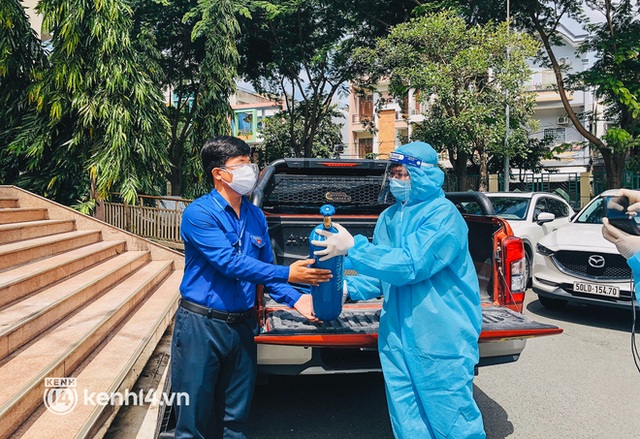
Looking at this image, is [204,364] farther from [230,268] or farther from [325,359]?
[325,359]

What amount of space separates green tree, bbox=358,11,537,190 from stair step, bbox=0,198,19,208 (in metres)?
9.14

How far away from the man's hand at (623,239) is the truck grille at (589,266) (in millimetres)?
3754

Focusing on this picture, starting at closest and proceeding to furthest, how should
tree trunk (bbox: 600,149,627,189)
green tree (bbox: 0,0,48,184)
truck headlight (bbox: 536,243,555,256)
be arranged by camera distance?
truck headlight (bbox: 536,243,555,256) < green tree (bbox: 0,0,48,184) < tree trunk (bbox: 600,149,627,189)

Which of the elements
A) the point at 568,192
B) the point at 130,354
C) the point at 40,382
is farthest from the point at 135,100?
the point at 568,192

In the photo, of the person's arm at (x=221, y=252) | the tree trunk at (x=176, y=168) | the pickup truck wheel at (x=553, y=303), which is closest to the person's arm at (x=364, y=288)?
the person's arm at (x=221, y=252)

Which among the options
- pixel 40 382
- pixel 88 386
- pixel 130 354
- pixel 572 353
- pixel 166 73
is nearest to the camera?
pixel 40 382

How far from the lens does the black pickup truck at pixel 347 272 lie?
3.05 metres

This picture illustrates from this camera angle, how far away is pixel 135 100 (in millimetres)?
11227

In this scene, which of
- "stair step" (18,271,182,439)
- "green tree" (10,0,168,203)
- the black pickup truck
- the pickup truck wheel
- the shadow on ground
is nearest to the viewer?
the black pickup truck

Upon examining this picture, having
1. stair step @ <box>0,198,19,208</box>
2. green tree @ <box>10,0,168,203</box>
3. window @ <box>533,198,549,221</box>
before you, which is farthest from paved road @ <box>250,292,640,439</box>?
green tree @ <box>10,0,168,203</box>

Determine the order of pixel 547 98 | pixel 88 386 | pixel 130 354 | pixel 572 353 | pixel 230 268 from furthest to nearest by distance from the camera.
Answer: pixel 547 98, pixel 572 353, pixel 130 354, pixel 88 386, pixel 230 268

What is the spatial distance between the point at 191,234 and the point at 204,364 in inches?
24.1

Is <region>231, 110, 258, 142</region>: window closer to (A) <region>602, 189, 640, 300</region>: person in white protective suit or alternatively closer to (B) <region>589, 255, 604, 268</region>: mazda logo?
(B) <region>589, 255, 604, 268</region>: mazda logo

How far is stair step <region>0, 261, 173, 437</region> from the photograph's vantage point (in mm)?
3195
